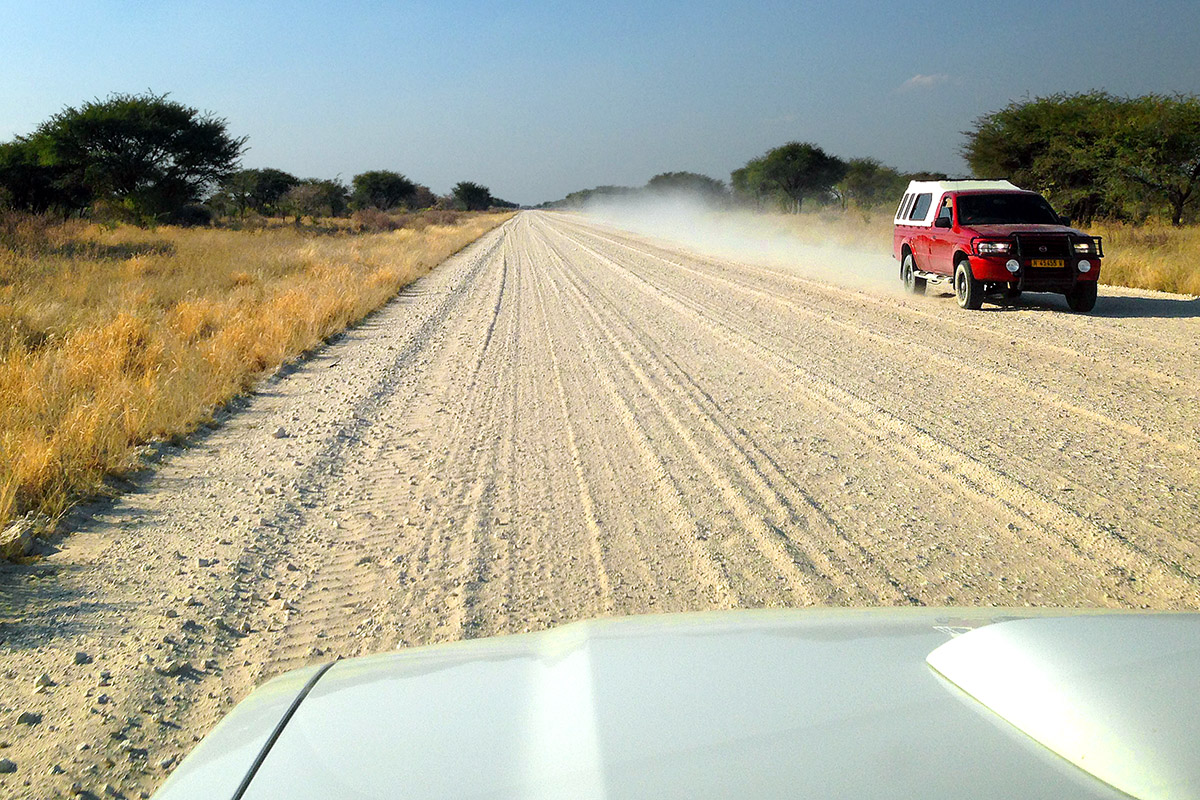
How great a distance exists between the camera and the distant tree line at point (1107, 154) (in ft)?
82.1

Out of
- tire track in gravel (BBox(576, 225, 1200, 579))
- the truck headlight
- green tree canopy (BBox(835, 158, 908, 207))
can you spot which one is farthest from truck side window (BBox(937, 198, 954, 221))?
green tree canopy (BBox(835, 158, 908, 207))

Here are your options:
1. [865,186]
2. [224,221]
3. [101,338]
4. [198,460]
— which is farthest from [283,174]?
[198,460]

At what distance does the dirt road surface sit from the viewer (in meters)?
3.44

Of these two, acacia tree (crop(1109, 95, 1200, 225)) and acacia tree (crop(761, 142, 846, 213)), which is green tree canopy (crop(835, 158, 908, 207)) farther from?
acacia tree (crop(1109, 95, 1200, 225))

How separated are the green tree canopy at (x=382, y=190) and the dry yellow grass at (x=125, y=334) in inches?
2707

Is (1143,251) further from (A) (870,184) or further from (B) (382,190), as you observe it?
(B) (382,190)

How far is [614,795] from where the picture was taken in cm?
116

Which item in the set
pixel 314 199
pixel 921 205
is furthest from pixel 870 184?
pixel 921 205

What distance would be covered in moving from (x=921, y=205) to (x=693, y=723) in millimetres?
15126

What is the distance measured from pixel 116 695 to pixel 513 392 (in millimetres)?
5168

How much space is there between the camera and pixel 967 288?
1241cm

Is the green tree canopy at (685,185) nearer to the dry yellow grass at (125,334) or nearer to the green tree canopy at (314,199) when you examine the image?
the green tree canopy at (314,199)

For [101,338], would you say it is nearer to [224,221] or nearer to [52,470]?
[52,470]

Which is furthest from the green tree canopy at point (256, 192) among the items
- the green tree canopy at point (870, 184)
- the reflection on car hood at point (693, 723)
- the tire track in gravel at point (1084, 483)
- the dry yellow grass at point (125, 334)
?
the reflection on car hood at point (693, 723)
